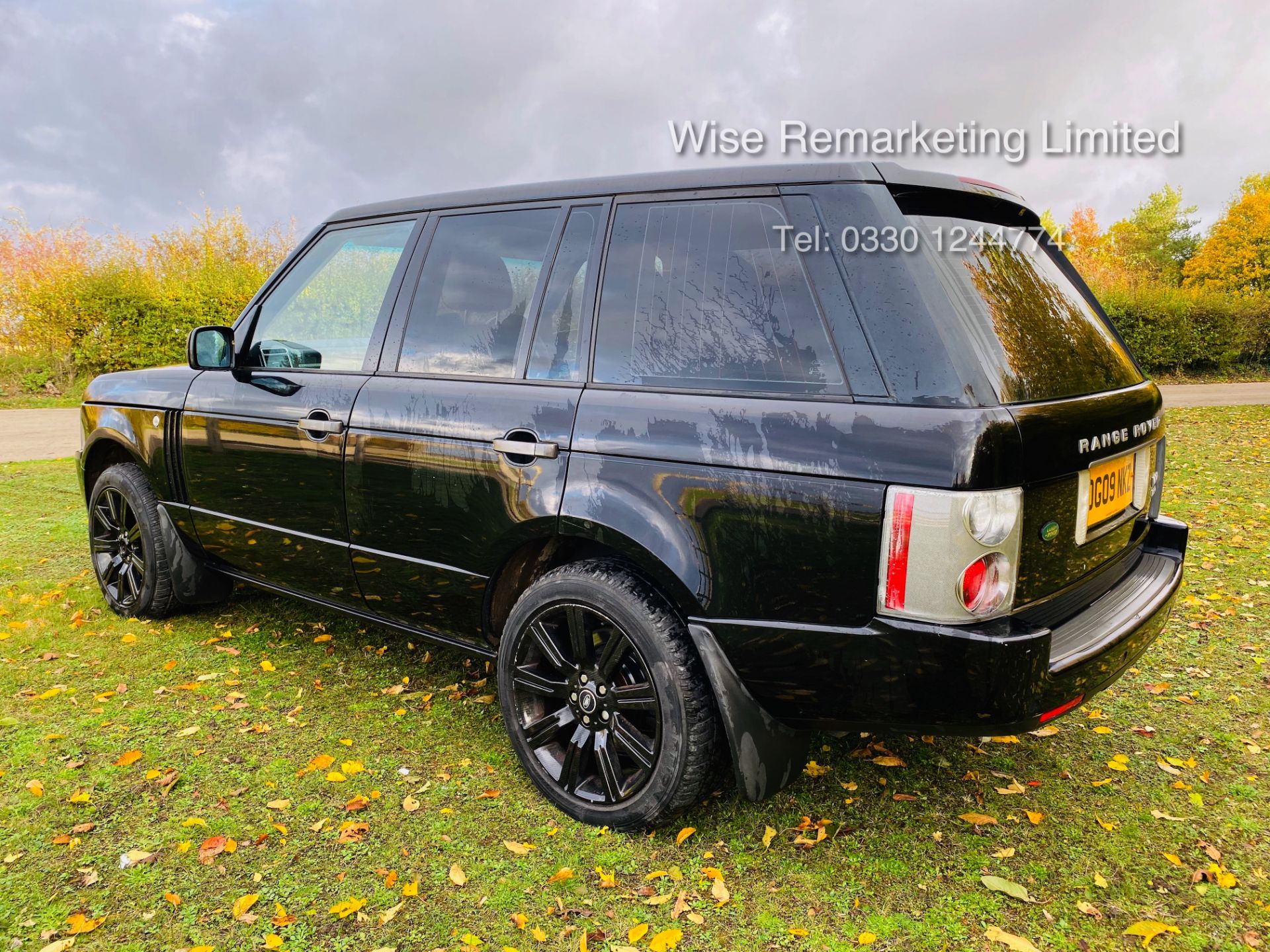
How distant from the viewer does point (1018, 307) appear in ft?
7.87

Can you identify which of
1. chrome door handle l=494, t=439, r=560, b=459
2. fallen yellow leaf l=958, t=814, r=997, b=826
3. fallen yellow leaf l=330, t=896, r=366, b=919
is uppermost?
chrome door handle l=494, t=439, r=560, b=459

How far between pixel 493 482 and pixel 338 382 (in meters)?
0.95

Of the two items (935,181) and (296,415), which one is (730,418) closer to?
(935,181)

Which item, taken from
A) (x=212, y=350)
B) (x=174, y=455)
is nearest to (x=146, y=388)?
(x=174, y=455)

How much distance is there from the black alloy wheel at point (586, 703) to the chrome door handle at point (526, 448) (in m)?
0.47

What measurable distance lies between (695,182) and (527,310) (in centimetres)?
71

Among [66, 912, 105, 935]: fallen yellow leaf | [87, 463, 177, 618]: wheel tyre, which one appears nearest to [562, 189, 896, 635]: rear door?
[66, 912, 105, 935]: fallen yellow leaf

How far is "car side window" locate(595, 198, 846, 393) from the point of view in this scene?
2256mm

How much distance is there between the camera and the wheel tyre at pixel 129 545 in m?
4.14

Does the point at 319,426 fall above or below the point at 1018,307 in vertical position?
below

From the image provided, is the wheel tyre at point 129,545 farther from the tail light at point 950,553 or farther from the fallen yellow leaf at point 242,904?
the tail light at point 950,553

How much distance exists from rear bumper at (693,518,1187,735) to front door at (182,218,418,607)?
1.71 meters

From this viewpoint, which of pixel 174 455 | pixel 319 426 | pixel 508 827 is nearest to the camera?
pixel 508 827

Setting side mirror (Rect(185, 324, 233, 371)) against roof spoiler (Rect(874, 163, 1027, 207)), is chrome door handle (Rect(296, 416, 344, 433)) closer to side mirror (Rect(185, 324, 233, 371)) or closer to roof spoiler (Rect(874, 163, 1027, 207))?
side mirror (Rect(185, 324, 233, 371))
